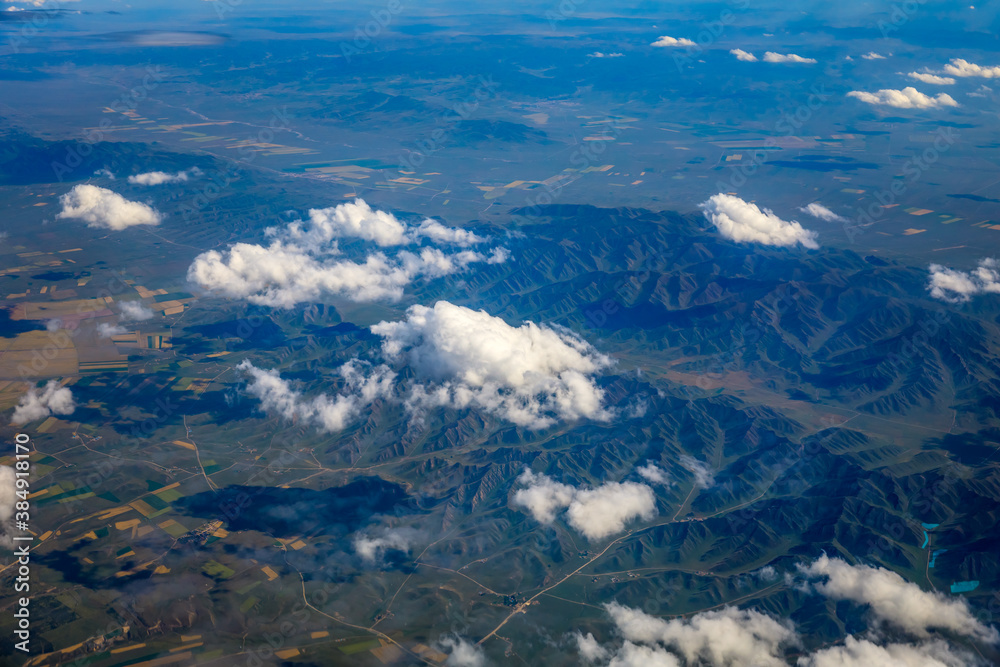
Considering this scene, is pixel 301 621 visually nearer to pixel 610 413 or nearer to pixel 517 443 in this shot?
pixel 517 443

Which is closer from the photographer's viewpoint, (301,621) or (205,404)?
(301,621)

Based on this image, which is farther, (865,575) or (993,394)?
(993,394)

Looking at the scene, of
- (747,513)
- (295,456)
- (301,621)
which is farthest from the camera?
(295,456)

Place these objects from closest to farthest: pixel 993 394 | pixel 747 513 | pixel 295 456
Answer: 1. pixel 747 513
2. pixel 295 456
3. pixel 993 394

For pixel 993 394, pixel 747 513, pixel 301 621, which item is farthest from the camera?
pixel 993 394

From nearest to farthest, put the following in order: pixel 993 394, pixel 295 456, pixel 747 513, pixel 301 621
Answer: pixel 301 621 < pixel 747 513 < pixel 295 456 < pixel 993 394

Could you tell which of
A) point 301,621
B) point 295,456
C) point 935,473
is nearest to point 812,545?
point 935,473

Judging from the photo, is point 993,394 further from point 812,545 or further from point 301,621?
point 301,621

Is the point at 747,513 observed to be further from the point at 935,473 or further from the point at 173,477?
the point at 173,477

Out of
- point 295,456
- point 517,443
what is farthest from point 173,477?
point 517,443
